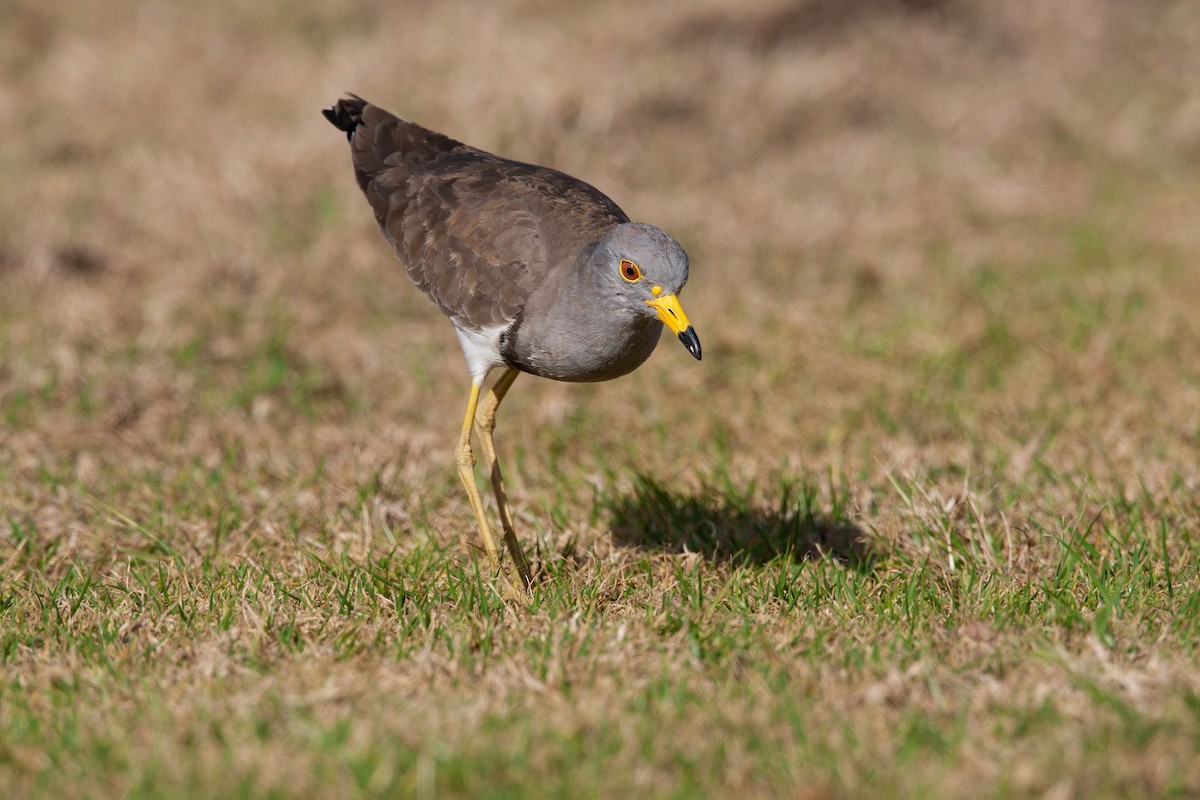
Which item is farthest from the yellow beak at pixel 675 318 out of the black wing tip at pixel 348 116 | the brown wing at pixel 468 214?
the black wing tip at pixel 348 116

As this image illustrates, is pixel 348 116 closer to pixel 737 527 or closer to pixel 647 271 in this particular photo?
pixel 647 271

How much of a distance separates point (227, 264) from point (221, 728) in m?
5.40

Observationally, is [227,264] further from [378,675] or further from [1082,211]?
[1082,211]

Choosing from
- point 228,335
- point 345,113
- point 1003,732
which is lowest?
point 1003,732

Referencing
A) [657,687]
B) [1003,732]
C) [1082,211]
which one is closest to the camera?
[1003,732]

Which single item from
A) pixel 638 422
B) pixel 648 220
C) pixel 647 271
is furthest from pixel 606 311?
pixel 648 220

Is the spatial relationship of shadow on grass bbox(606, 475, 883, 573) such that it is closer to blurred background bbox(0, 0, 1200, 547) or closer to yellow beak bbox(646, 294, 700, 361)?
blurred background bbox(0, 0, 1200, 547)

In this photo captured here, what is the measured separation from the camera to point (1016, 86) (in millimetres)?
12406

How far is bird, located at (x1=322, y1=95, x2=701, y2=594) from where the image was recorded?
4.89 meters

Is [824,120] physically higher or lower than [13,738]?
higher

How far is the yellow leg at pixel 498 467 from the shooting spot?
5.32 metres

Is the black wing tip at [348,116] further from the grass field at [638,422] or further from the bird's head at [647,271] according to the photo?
the bird's head at [647,271]

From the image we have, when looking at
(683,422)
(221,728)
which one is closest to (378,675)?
(221,728)

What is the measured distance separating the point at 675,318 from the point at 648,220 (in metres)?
5.16
